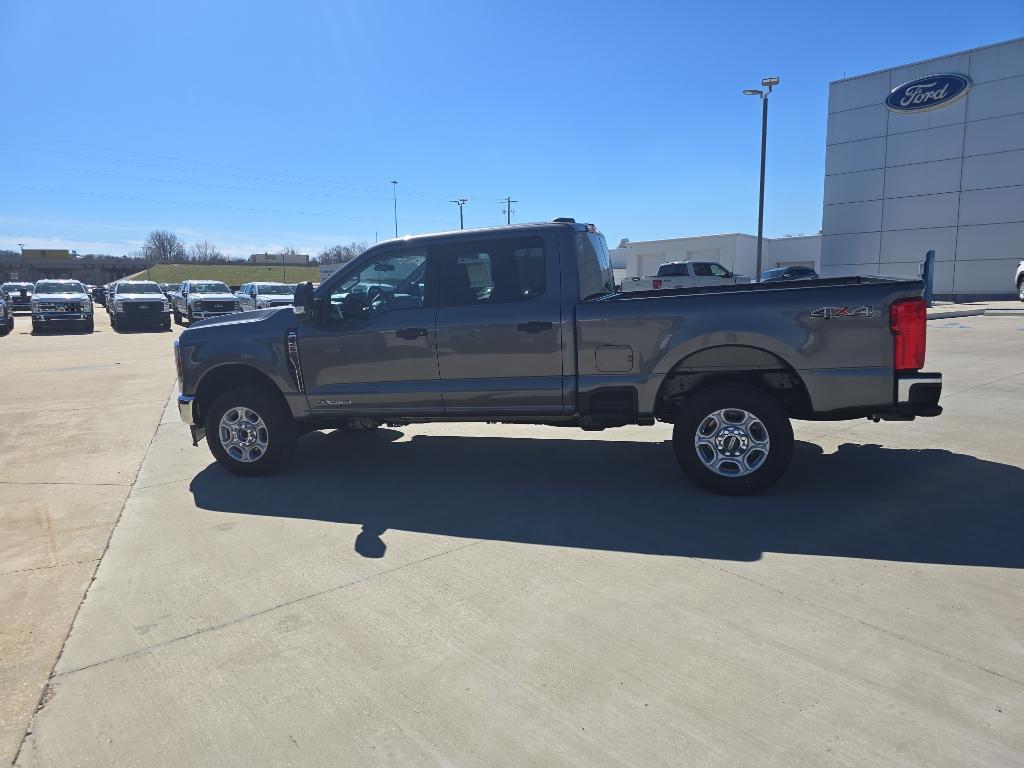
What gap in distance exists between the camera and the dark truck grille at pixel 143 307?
26.1m

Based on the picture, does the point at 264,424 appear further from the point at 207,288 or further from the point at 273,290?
the point at 273,290

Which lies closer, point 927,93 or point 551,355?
Answer: point 551,355

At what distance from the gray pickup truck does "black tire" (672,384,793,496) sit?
11 millimetres

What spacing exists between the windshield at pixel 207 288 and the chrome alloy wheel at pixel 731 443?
26.9m

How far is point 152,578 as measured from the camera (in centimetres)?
400

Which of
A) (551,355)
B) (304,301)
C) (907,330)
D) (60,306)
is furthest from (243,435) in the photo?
(60,306)

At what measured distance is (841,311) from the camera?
4.68 meters

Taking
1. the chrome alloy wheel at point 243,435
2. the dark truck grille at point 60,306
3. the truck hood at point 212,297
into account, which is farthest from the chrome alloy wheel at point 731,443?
the dark truck grille at point 60,306

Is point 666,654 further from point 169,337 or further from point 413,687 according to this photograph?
point 169,337

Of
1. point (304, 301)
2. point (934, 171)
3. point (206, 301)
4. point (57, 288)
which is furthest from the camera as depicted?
point (934, 171)

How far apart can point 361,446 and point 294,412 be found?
136cm

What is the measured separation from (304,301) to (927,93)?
3867 centimetres

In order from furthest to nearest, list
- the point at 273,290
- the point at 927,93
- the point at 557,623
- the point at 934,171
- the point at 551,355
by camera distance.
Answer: the point at 934,171
the point at 927,93
the point at 273,290
the point at 551,355
the point at 557,623

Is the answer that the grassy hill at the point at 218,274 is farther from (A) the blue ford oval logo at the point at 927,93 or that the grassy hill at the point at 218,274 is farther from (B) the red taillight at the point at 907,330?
(B) the red taillight at the point at 907,330
